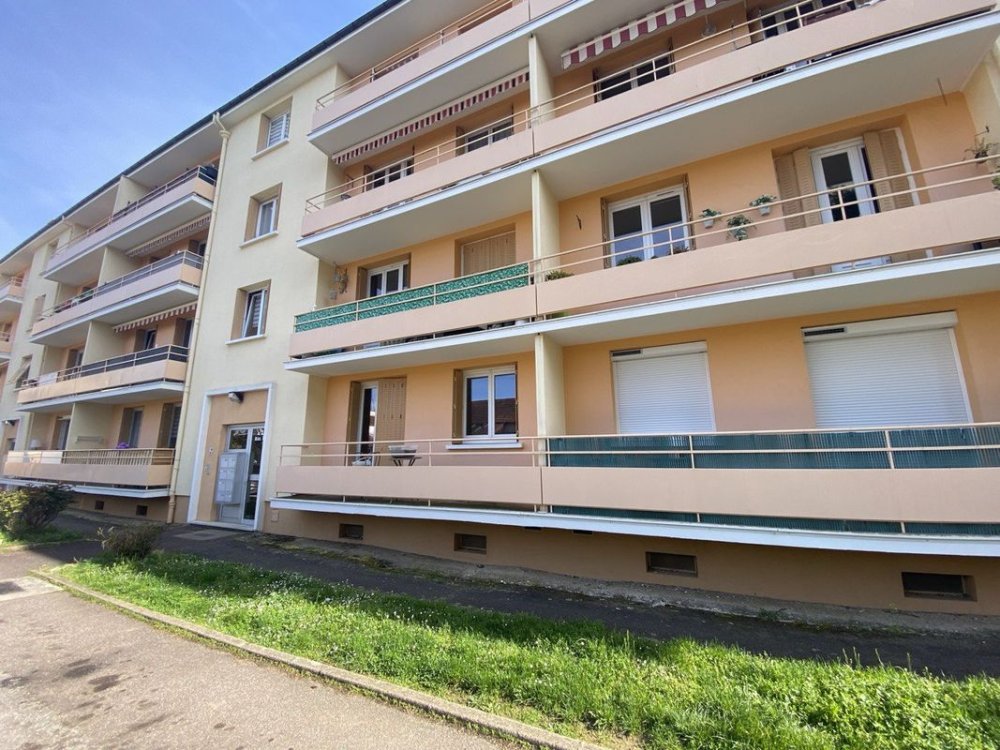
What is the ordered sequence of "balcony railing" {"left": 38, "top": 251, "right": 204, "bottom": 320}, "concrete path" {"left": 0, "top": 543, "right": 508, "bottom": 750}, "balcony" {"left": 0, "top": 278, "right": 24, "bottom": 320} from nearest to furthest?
"concrete path" {"left": 0, "top": 543, "right": 508, "bottom": 750} < "balcony railing" {"left": 38, "top": 251, "right": 204, "bottom": 320} < "balcony" {"left": 0, "top": 278, "right": 24, "bottom": 320}

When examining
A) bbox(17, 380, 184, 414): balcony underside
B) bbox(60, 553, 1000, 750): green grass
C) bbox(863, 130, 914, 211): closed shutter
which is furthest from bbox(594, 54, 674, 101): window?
bbox(17, 380, 184, 414): balcony underside

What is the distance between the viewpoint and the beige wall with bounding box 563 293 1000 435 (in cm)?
645

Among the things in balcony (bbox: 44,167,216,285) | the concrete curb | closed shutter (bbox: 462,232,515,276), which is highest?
balcony (bbox: 44,167,216,285)

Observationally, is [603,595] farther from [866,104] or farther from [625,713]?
[866,104]

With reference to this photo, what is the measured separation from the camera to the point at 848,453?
5895 mm

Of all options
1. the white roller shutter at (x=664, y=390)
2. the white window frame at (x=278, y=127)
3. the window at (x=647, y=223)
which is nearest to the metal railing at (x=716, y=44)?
the window at (x=647, y=223)

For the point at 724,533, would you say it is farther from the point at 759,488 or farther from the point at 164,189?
the point at 164,189

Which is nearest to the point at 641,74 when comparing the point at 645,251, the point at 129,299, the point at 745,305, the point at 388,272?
the point at 645,251

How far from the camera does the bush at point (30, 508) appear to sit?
11.0 m

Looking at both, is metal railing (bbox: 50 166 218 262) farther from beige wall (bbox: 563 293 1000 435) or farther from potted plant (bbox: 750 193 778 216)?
potted plant (bbox: 750 193 778 216)

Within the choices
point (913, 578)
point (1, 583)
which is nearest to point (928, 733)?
point (913, 578)

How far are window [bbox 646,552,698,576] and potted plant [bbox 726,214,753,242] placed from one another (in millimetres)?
5545

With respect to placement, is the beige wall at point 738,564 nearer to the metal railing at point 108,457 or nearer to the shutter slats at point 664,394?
the shutter slats at point 664,394

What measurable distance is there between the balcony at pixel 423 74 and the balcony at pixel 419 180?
1190mm
